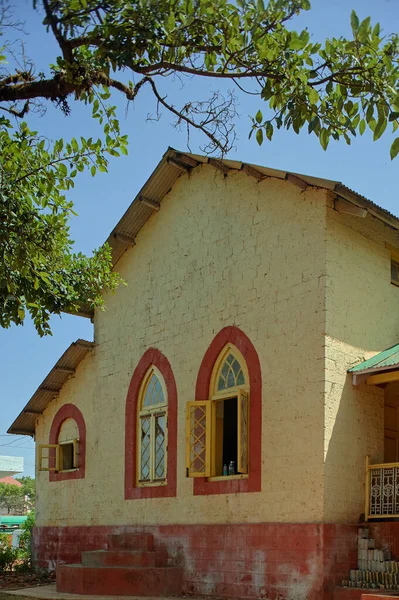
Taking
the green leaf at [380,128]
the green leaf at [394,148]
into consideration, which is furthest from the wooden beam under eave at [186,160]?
the green leaf at [394,148]

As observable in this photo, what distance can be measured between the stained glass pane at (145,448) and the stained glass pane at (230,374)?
2.28m

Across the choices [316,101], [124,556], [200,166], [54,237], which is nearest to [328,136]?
[316,101]

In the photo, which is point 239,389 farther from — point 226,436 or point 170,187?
point 170,187

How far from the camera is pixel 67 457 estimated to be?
18.2 metres

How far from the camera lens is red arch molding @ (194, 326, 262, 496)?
12234 millimetres

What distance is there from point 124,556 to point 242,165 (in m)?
6.70

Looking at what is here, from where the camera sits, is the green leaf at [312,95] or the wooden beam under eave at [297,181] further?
the wooden beam under eave at [297,181]

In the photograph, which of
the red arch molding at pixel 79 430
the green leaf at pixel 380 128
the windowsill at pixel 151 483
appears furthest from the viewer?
the red arch molding at pixel 79 430

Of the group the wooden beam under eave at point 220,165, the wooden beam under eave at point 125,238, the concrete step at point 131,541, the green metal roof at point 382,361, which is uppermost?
the wooden beam under eave at point 220,165

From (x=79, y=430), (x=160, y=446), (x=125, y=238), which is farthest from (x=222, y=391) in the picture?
(x=79, y=430)

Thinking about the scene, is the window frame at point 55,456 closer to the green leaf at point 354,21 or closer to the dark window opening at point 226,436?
the dark window opening at point 226,436

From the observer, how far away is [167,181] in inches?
610

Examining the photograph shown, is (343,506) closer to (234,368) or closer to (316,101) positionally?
(234,368)

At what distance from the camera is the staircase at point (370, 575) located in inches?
409
